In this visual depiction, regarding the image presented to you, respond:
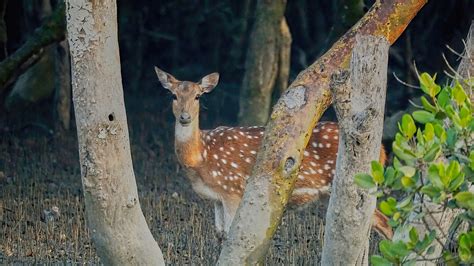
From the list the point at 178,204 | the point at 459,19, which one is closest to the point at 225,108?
the point at 459,19

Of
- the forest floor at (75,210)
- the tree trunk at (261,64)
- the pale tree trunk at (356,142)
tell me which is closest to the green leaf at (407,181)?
the pale tree trunk at (356,142)

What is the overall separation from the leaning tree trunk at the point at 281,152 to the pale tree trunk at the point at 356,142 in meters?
0.36

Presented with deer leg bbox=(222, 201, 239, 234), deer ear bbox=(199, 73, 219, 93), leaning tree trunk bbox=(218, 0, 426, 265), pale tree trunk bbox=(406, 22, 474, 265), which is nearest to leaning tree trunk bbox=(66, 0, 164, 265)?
leaning tree trunk bbox=(218, 0, 426, 265)

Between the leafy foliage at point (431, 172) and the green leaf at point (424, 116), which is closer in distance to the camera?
the leafy foliage at point (431, 172)

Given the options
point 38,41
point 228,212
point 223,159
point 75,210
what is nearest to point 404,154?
point 228,212

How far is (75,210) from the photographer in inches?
356

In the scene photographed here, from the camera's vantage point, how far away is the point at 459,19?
44.3ft

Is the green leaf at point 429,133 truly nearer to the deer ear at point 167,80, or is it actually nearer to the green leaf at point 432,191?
the green leaf at point 432,191

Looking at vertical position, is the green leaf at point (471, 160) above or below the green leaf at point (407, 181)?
above

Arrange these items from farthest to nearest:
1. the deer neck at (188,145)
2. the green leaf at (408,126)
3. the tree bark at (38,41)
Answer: the tree bark at (38,41) < the deer neck at (188,145) < the green leaf at (408,126)

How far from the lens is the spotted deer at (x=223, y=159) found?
7996 mm

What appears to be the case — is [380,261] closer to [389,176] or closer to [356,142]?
[389,176]

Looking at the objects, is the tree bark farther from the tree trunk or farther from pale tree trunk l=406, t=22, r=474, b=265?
pale tree trunk l=406, t=22, r=474, b=265

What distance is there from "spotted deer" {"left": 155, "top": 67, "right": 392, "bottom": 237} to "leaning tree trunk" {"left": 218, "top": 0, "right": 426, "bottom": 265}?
1903 millimetres
